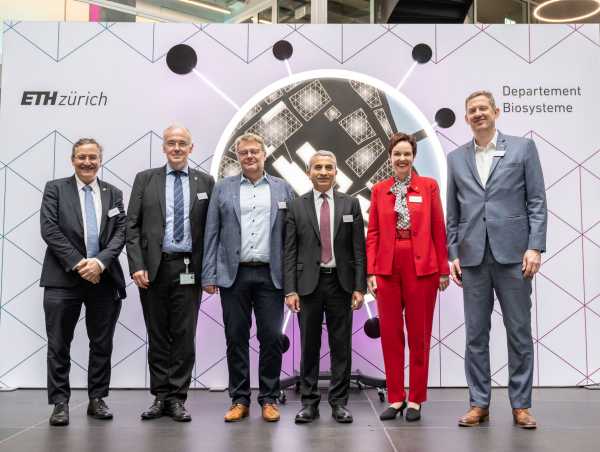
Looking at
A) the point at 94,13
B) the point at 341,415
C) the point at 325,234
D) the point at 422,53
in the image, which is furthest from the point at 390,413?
the point at 94,13

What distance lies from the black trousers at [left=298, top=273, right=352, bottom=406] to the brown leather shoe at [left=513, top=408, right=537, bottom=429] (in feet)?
2.92

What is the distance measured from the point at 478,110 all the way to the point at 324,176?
884mm

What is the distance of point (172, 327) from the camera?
3207mm

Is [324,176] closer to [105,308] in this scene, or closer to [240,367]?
[240,367]

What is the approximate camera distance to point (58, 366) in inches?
122

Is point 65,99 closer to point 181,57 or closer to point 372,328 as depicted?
point 181,57

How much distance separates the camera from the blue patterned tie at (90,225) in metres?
3.20

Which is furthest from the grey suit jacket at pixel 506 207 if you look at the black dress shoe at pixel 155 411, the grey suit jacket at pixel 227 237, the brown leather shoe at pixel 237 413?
the black dress shoe at pixel 155 411

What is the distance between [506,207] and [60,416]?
2578 mm

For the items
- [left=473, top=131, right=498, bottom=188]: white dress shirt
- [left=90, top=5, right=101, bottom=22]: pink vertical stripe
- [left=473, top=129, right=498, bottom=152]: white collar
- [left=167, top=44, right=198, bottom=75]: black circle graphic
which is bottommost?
[left=473, top=131, right=498, bottom=188]: white dress shirt

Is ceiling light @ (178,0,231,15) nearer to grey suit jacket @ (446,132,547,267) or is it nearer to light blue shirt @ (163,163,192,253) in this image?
light blue shirt @ (163,163,192,253)

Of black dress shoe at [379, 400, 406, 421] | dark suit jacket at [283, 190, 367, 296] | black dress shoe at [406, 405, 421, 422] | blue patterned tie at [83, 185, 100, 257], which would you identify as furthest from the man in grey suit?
blue patterned tie at [83, 185, 100, 257]

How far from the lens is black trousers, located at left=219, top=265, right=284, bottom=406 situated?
3146 millimetres

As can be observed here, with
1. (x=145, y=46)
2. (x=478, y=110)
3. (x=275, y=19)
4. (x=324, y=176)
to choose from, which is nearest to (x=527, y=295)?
(x=478, y=110)
